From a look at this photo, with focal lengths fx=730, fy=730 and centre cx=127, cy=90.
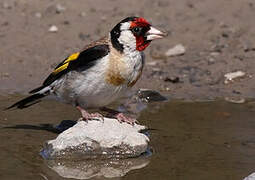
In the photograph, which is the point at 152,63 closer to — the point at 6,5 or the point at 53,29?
the point at 53,29

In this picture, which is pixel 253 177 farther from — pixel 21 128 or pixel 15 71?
pixel 15 71

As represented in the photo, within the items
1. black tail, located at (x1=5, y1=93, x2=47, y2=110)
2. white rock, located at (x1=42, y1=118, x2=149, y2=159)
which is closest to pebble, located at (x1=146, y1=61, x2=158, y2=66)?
black tail, located at (x1=5, y1=93, x2=47, y2=110)

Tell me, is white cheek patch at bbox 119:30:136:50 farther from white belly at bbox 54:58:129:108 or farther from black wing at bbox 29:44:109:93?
white belly at bbox 54:58:129:108

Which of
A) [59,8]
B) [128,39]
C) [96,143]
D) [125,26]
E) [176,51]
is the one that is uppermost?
[125,26]

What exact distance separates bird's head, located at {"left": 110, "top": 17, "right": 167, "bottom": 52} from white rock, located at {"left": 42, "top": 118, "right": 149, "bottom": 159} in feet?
2.44

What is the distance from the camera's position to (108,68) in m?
6.22

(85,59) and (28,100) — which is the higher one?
(85,59)

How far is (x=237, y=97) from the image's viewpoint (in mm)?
8219

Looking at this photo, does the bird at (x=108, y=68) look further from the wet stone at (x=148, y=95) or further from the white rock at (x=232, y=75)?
the white rock at (x=232, y=75)

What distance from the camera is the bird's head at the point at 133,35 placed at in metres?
6.39

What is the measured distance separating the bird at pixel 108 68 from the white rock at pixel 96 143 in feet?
0.96

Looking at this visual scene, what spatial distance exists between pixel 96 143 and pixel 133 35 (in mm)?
1021

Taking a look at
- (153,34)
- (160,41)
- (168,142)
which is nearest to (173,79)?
(160,41)

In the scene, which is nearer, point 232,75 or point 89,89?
point 89,89
